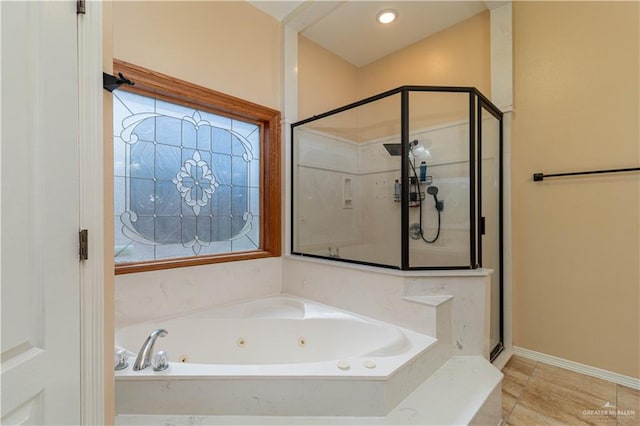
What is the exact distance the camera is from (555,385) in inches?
74.8

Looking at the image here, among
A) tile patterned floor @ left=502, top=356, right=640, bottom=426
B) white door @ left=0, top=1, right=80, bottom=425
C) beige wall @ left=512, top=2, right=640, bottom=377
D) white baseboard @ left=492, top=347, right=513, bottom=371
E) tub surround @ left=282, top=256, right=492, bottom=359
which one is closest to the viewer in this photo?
white door @ left=0, top=1, right=80, bottom=425

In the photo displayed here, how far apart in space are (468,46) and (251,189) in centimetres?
224

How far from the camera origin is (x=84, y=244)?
78cm

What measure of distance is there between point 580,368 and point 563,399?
0.43m

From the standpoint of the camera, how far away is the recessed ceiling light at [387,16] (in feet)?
8.21

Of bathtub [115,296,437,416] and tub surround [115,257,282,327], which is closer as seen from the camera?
bathtub [115,296,437,416]

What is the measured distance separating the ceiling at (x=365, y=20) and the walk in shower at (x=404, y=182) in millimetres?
862

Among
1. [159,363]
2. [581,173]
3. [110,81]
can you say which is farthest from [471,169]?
[159,363]

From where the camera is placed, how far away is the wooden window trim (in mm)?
1838

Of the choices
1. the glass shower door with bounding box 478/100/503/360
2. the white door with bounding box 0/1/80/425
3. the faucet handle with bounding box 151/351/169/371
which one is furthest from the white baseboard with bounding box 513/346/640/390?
the white door with bounding box 0/1/80/425

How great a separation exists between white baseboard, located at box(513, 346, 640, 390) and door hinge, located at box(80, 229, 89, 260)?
2.78 m

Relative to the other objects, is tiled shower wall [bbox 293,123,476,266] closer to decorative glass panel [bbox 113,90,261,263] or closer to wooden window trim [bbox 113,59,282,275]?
wooden window trim [bbox 113,59,282,275]

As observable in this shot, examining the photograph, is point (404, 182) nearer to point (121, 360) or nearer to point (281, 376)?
point (281, 376)

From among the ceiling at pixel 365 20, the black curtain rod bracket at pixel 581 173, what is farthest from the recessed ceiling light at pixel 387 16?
the black curtain rod bracket at pixel 581 173
